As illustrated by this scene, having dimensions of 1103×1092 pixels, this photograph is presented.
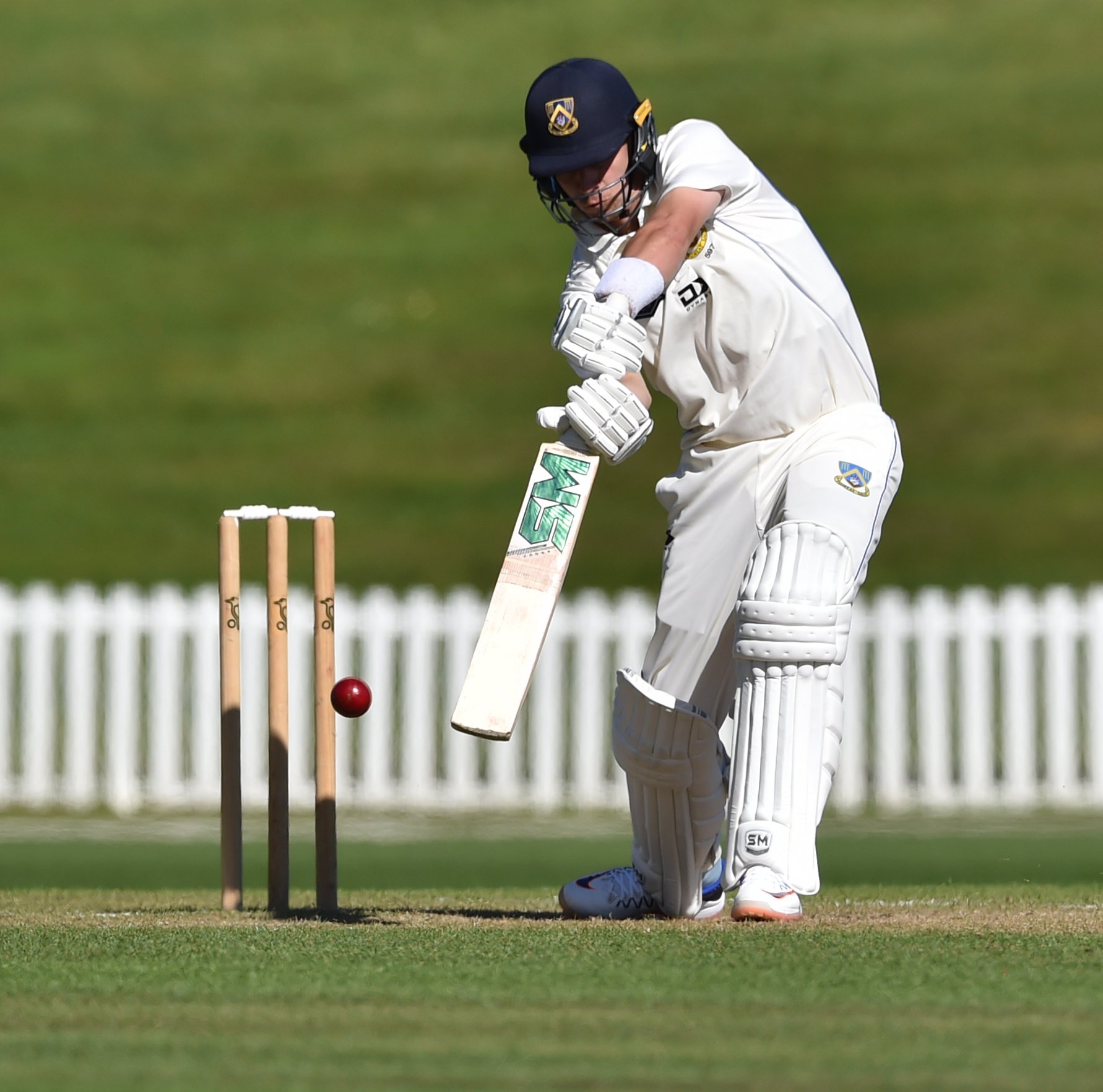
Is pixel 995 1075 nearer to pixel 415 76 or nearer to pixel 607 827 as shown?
pixel 607 827

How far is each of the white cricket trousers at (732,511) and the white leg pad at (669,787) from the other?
105mm

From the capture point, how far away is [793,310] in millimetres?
3934

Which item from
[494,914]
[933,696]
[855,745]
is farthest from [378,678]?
[494,914]

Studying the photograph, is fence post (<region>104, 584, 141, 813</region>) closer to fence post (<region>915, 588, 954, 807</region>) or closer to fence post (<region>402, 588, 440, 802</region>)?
fence post (<region>402, 588, 440, 802</region>)

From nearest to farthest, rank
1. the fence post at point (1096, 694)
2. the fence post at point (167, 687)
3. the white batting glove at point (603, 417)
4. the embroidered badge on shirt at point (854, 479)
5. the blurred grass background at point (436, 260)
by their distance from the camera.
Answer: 1. the white batting glove at point (603, 417)
2. the embroidered badge on shirt at point (854, 479)
3. the fence post at point (1096, 694)
4. the fence post at point (167, 687)
5. the blurred grass background at point (436, 260)

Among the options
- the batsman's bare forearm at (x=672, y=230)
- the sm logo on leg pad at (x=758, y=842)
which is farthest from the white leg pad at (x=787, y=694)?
the batsman's bare forearm at (x=672, y=230)

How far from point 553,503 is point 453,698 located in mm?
5199

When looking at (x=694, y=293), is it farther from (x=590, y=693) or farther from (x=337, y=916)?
(x=590, y=693)

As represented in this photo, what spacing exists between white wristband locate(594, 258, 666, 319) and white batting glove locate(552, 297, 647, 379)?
0.02 meters

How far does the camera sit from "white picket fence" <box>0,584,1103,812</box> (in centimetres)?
872

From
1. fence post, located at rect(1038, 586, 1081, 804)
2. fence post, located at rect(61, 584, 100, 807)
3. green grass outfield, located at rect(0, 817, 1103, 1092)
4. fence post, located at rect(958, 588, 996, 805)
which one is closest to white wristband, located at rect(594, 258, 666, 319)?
green grass outfield, located at rect(0, 817, 1103, 1092)

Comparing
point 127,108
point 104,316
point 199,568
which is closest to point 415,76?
point 127,108

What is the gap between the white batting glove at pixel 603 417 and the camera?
3701 millimetres

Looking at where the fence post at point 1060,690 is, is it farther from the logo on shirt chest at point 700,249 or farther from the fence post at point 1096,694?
the logo on shirt chest at point 700,249
